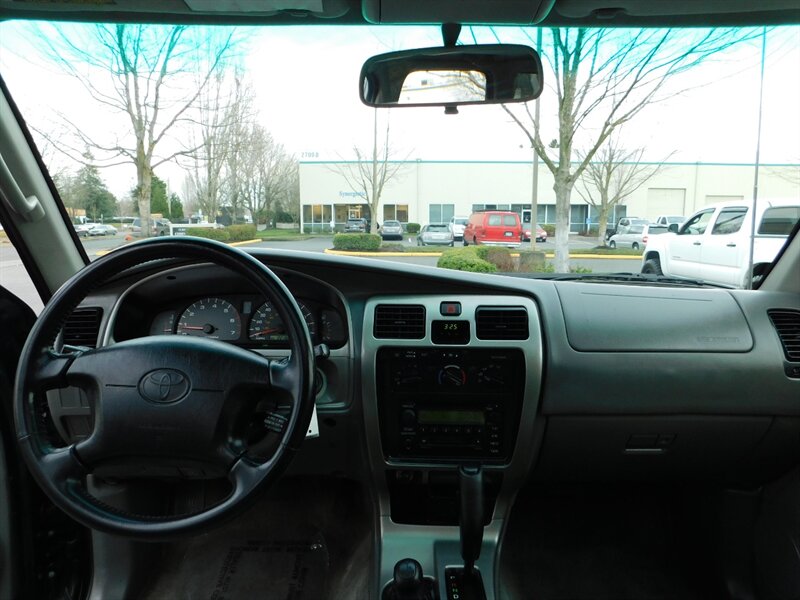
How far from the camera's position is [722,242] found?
120 inches

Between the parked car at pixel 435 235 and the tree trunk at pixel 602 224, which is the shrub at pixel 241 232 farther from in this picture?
the tree trunk at pixel 602 224

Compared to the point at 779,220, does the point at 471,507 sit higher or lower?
lower

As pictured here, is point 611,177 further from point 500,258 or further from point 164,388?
point 164,388

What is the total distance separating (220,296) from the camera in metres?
2.37

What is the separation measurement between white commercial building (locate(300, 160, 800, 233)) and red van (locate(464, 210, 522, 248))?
45 millimetres

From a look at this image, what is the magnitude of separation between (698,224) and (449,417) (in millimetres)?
2107

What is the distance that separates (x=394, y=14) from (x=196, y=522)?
68.3 inches

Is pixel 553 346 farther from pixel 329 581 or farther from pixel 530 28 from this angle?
pixel 329 581

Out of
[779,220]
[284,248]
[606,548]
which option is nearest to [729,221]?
[779,220]

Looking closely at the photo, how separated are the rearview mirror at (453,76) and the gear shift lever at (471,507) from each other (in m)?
1.52

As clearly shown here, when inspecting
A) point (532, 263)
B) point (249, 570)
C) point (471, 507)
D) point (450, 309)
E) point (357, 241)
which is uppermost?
point (357, 241)

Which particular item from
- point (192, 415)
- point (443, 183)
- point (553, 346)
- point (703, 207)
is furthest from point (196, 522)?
point (703, 207)

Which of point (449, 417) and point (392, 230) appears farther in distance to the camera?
point (392, 230)

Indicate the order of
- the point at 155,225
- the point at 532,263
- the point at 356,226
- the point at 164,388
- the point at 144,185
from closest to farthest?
the point at 164,388 → the point at 155,225 → the point at 144,185 → the point at 532,263 → the point at 356,226
